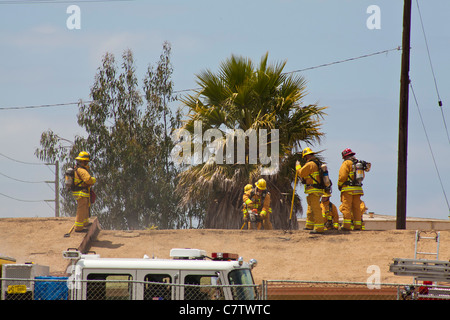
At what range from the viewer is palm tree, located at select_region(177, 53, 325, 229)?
25.4 m

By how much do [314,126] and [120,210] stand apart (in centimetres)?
1276

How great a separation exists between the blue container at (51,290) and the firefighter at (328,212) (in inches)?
387

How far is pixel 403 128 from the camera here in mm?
23312

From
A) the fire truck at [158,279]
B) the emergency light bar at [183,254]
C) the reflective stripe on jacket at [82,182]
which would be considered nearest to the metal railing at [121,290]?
the fire truck at [158,279]

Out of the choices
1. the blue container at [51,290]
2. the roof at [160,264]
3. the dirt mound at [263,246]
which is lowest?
the dirt mound at [263,246]

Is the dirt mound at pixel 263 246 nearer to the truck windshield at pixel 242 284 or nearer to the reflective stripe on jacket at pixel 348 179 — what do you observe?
the reflective stripe on jacket at pixel 348 179

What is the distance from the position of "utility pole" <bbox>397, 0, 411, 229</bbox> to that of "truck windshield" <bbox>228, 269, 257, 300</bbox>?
12.8 m

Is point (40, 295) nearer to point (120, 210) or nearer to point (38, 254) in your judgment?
point (38, 254)

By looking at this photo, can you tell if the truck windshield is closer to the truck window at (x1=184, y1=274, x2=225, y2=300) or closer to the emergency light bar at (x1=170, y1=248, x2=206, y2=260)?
the truck window at (x1=184, y1=274, x2=225, y2=300)

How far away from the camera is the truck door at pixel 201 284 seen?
10625mm

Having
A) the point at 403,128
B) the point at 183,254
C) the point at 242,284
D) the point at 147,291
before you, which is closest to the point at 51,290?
the point at 147,291

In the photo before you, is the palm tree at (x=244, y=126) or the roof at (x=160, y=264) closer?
the roof at (x=160, y=264)

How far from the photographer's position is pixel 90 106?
35.7 metres
